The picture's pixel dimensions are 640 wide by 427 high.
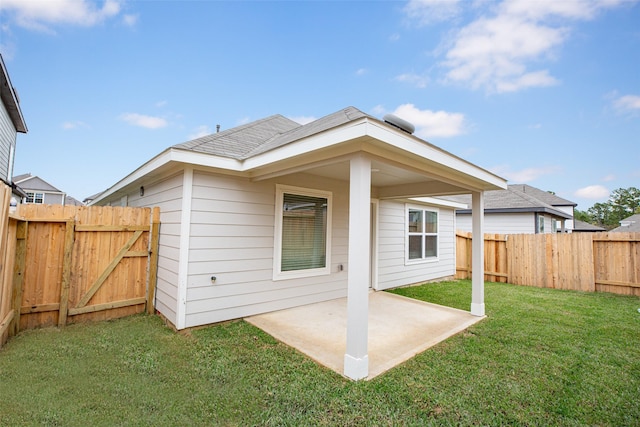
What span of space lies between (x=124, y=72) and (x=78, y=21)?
1.43 meters

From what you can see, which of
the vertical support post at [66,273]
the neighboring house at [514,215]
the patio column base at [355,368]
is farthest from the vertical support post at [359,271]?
the neighboring house at [514,215]

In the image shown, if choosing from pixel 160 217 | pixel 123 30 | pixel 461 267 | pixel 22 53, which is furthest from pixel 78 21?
pixel 461 267

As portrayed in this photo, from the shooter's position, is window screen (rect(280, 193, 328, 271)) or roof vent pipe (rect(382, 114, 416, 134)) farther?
Answer: window screen (rect(280, 193, 328, 271))

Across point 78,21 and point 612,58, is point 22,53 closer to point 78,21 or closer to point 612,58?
point 78,21

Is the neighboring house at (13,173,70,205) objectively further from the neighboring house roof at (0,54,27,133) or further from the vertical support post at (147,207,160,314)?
the vertical support post at (147,207,160,314)

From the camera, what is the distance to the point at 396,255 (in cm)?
735

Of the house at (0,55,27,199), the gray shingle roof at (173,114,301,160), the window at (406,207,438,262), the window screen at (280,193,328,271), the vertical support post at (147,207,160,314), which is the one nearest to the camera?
the gray shingle roof at (173,114,301,160)

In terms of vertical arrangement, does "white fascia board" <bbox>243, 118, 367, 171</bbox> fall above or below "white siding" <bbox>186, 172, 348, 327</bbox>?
above

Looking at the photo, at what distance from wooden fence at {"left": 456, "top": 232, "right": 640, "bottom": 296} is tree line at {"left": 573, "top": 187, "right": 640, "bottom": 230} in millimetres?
37667

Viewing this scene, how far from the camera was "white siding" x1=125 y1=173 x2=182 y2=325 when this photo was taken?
162 inches

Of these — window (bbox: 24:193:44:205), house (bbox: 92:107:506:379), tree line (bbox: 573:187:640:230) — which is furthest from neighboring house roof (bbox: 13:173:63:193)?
tree line (bbox: 573:187:640:230)

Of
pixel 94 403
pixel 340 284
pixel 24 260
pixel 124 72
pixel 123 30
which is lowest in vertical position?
pixel 94 403

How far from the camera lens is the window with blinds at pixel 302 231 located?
4.97m

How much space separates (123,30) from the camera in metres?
7.59
